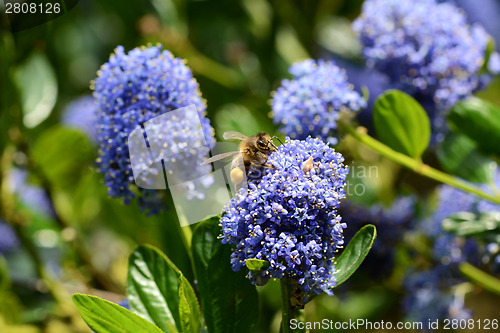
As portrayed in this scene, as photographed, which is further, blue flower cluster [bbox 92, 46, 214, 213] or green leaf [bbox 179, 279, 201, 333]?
blue flower cluster [bbox 92, 46, 214, 213]

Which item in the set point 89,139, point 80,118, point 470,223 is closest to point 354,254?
point 470,223

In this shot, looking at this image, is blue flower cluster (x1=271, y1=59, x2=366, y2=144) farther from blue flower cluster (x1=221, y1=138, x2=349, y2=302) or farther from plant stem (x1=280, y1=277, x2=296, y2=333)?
plant stem (x1=280, y1=277, x2=296, y2=333)

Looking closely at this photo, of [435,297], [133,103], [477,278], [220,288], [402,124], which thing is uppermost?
[133,103]

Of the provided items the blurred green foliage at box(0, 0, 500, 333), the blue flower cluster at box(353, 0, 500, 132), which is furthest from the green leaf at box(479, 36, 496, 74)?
the blurred green foliage at box(0, 0, 500, 333)

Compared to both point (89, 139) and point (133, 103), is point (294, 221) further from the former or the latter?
point (89, 139)

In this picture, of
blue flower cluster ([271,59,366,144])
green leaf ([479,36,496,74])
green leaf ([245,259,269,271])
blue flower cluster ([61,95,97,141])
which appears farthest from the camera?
blue flower cluster ([61,95,97,141])

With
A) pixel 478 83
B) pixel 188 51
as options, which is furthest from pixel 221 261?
pixel 188 51
